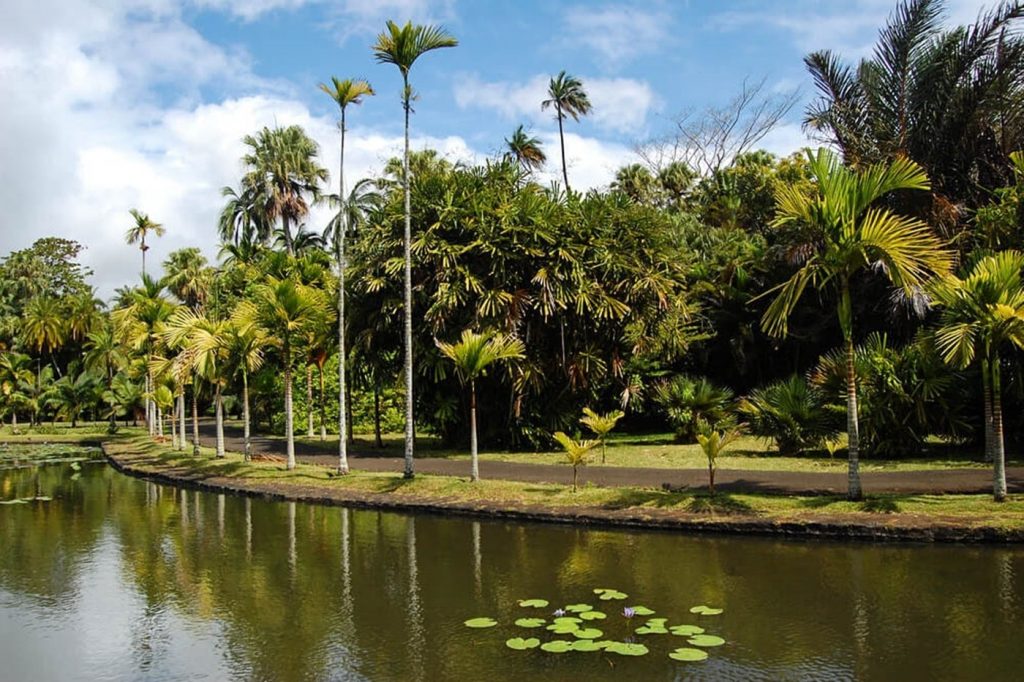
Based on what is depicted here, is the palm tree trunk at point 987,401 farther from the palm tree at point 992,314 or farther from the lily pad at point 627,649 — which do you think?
the lily pad at point 627,649

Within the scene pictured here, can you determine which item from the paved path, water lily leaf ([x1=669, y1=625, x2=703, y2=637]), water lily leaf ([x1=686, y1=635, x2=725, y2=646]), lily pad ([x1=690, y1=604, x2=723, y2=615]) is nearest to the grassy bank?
the paved path

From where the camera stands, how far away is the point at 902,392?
54.7ft

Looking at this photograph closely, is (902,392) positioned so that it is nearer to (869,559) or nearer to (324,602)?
(869,559)

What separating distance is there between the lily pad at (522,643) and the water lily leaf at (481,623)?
0.63 metres

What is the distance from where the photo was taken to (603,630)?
782 cm

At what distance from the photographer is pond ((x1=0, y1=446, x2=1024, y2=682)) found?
702 centimetres

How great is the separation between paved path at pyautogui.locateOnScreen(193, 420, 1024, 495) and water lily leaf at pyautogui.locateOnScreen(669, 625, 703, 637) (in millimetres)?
6537

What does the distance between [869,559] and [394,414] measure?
23623 millimetres

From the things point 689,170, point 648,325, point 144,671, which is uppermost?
point 689,170

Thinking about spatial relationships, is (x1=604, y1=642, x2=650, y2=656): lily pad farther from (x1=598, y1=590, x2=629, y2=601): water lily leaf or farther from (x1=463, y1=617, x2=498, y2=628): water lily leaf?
(x1=598, y1=590, x2=629, y2=601): water lily leaf

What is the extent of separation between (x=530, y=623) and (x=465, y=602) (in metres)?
1.31

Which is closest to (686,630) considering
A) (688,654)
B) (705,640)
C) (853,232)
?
(705,640)

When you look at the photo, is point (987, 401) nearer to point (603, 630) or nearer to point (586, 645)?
point (603, 630)

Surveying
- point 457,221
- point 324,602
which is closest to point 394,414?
point 457,221
